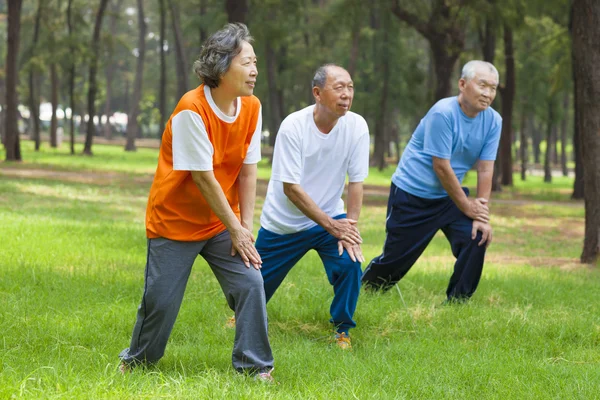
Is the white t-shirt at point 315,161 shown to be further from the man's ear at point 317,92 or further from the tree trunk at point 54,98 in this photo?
the tree trunk at point 54,98

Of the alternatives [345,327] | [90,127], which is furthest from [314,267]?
[90,127]

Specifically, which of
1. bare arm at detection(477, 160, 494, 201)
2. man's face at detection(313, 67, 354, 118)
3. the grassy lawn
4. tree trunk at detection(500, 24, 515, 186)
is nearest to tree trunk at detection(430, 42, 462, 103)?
tree trunk at detection(500, 24, 515, 186)

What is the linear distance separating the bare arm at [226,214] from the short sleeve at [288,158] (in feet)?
4.07

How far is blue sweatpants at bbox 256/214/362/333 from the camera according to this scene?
21.7 ft

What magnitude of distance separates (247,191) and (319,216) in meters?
1.06

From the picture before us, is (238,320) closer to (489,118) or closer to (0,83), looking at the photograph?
(489,118)

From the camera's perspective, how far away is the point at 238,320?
Result: 523cm

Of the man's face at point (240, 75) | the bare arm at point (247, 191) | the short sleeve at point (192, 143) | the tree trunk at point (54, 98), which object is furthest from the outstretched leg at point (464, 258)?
the tree trunk at point (54, 98)

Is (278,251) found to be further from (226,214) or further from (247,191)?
(226,214)

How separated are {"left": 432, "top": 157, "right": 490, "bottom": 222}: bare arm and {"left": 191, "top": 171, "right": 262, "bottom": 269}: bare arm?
3.05 metres

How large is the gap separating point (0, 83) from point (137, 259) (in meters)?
55.6

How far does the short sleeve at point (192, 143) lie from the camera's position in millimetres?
4984

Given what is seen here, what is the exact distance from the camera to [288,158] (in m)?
6.56

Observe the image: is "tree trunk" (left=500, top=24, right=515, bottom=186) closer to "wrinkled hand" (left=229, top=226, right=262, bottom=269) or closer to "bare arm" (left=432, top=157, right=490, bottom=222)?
"bare arm" (left=432, top=157, right=490, bottom=222)
